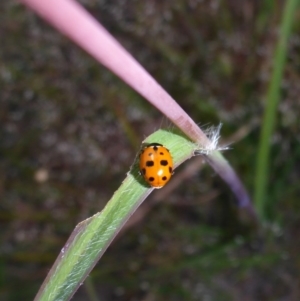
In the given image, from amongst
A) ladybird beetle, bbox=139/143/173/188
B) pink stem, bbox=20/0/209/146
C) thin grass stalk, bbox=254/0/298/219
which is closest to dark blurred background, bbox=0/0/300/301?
thin grass stalk, bbox=254/0/298/219

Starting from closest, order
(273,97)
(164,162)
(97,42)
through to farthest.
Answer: (97,42)
(164,162)
(273,97)

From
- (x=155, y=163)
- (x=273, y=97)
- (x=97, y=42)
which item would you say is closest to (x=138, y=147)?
(x=273, y=97)

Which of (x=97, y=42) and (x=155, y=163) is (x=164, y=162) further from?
(x=97, y=42)

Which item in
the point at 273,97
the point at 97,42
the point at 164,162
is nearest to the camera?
the point at 97,42

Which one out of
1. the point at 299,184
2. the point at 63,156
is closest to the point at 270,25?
the point at 299,184

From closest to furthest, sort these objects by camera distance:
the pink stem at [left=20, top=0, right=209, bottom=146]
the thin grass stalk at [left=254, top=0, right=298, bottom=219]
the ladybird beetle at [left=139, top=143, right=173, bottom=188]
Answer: the pink stem at [left=20, top=0, right=209, bottom=146]
the ladybird beetle at [left=139, top=143, right=173, bottom=188]
the thin grass stalk at [left=254, top=0, right=298, bottom=219]

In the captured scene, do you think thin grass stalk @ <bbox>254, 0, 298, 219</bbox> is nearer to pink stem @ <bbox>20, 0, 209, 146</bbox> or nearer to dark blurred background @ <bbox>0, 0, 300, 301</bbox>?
dark blurred background @ <bbox>0, 0, 300, 301</bbox>

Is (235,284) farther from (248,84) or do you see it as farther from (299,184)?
(248,84)
